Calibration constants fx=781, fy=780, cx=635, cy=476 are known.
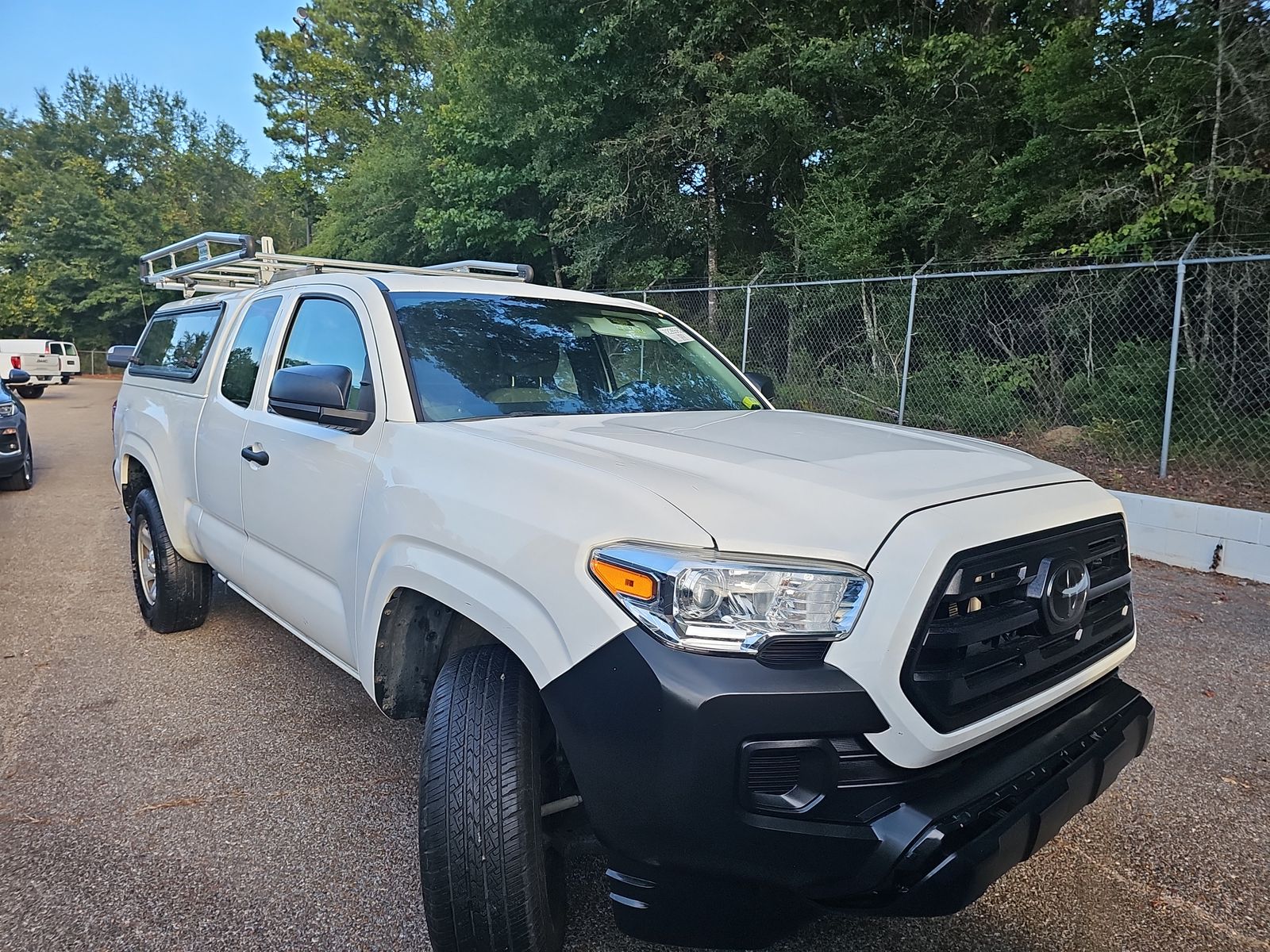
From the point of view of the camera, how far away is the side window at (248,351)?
3.45 meters

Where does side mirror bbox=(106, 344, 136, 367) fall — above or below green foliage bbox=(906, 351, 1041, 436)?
above

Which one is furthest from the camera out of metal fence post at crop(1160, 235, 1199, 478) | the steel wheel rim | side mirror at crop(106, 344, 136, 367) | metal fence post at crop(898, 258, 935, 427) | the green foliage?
the green foliage

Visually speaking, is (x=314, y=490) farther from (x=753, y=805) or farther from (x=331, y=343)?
(x=753, y=805)

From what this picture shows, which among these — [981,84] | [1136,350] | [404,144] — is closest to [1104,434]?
[1136,350]

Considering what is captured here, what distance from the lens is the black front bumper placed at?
1.55 metres

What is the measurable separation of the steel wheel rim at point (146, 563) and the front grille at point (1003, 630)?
4179 millimetres

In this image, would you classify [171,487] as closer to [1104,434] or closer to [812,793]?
[812,793]

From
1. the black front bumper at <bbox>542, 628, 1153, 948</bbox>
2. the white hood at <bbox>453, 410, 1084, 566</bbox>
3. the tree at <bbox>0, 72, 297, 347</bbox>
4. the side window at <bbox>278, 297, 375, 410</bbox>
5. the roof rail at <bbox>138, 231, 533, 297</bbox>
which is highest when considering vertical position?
the tree at <bbox>0, 72, 297, 347</bbox>

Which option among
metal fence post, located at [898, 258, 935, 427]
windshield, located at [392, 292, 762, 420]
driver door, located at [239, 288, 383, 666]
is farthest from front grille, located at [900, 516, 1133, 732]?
metal fence post, located at [898, 258, 935, 427]

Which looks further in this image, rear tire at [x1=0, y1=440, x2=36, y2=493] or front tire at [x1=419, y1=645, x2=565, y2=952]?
rear tire at [x1=0, y1=440, x2=36, y2=493]

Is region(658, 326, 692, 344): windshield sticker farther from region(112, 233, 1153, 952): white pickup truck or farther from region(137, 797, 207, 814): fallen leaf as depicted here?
region(137, 797, 207, 814): fallen leaf

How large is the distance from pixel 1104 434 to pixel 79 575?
9.30 metres

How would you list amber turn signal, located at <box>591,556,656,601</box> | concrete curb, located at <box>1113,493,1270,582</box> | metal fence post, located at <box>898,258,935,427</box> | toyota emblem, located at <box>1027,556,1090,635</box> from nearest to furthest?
1. amber turn signal, located at <box>591,556,656,601</box>
2. toyota emblem, located at <box>1027,556,1090,635</box>
3. concrete curb, located at <box>1113,493,1270,582</box>
4. metal fence post, located at <box>898,258,935,427</box>

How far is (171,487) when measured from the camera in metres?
4.04
